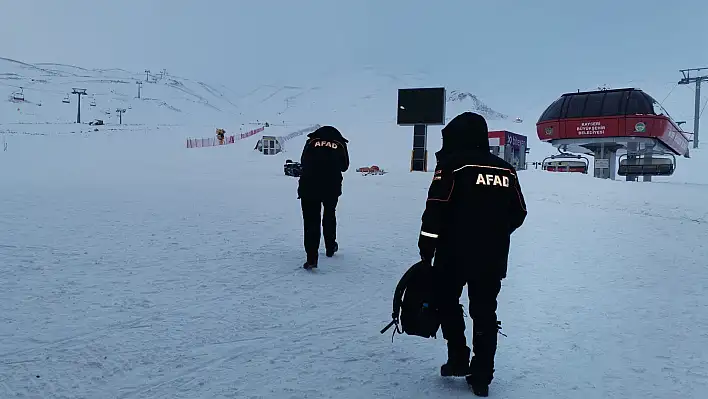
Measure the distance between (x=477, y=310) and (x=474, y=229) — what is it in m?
0.55

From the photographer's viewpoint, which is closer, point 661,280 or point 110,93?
point 661,280

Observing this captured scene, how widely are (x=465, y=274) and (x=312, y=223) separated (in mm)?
3654

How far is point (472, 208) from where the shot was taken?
140 inches

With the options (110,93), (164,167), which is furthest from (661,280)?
(110,93)

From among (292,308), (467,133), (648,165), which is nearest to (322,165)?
(292,308)

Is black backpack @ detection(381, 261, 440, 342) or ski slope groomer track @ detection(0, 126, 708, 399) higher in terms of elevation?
black backpack @ detection(381, 261, 440, 342)

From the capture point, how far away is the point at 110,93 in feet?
393

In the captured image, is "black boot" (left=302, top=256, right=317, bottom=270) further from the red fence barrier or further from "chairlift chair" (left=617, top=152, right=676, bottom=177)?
the red fence barrier

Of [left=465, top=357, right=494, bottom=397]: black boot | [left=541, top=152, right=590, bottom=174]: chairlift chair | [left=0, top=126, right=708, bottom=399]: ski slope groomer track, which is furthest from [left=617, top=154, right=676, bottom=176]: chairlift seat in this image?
[left=465, top=357, right=494, bottom=397]: black boot

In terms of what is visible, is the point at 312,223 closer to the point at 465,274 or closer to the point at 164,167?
the point at 465,274

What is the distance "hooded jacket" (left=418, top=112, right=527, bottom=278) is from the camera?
3.54 m

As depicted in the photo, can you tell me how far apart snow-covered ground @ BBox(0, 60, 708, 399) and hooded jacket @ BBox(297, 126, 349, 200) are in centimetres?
109

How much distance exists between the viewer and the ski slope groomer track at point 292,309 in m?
3.72

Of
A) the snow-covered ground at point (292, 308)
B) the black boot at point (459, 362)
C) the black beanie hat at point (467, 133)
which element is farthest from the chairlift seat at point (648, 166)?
the black boot at point (459, 362)
